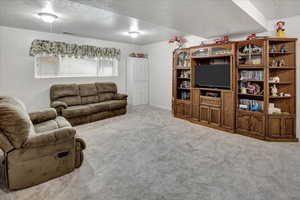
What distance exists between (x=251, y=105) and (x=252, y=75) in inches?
25.2

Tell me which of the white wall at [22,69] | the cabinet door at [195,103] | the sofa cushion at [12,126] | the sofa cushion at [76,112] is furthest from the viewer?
the cabinet door at [195,103]

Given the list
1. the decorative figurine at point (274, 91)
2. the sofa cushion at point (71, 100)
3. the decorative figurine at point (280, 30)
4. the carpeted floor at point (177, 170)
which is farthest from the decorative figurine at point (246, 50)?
the sofa cushion at point (71, 100)

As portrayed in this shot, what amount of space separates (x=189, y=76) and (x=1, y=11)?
441cm

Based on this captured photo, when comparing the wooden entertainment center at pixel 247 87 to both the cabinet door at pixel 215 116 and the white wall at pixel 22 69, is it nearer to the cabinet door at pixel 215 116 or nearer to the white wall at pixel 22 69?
the cabinet door at pixel 215 116

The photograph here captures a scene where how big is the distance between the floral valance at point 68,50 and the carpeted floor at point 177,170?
2.80 m

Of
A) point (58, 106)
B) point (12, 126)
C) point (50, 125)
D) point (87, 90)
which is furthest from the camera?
point (87, 90)

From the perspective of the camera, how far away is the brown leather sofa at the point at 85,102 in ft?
13.8

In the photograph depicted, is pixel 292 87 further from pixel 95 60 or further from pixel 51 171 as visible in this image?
pixel 95 60

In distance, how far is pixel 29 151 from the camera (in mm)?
1907

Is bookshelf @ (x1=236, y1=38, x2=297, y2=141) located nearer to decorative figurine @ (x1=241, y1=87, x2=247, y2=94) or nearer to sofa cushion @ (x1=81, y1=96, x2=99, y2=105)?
decorative figurine @ (x1=241, y1=87, x2=247, y2=94)

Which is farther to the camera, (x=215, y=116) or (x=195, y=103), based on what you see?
(x=195, y=103)

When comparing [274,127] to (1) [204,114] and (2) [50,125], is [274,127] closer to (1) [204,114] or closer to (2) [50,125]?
(1) [204,114]

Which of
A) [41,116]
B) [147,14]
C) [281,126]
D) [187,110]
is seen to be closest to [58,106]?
[41,116]

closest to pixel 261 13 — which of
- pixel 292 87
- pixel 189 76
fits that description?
pixel 292 87
